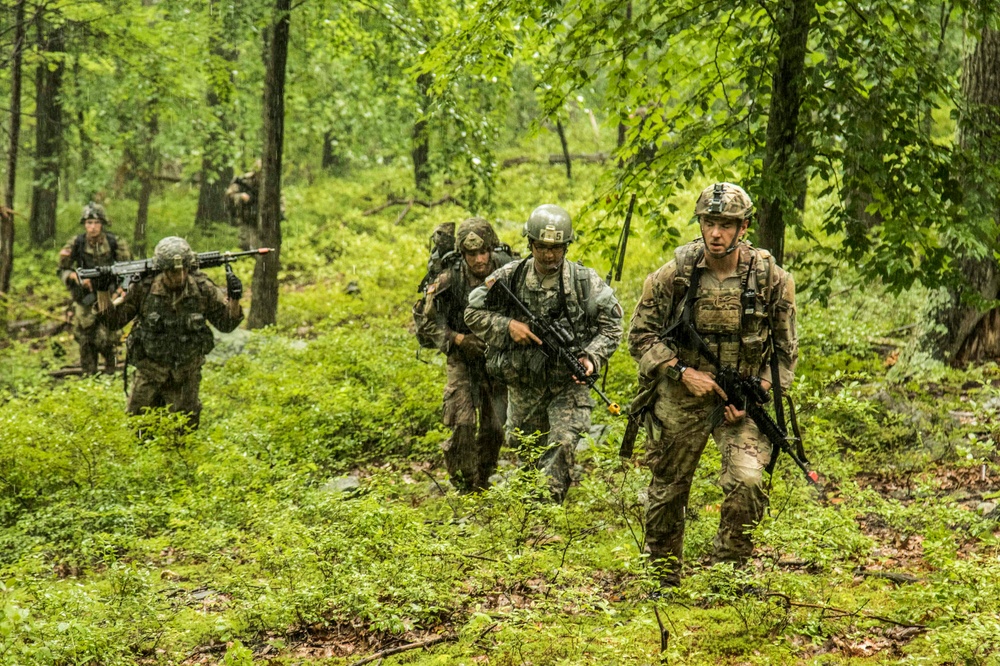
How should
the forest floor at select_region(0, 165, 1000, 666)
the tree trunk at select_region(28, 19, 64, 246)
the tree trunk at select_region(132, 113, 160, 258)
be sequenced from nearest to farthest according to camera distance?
the forest floor at select_region(0, 165, 1000, 666), the tree trunk at select_region(28, 19, 64, 246), the tree trunk at select_region(132, 113, 160, 258)

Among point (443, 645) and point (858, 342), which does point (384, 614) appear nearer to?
point (443, 645)

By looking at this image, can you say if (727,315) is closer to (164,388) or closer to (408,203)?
(164,388)

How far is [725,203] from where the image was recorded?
484 centimetres

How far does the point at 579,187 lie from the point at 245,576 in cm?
1697

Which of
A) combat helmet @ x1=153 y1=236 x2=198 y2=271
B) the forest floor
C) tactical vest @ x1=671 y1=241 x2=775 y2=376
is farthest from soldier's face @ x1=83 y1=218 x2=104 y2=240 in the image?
tactical vest @ x1=671 y1=241 x2=775 y2=376

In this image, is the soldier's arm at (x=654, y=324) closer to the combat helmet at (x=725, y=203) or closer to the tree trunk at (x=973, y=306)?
the combat helmet at (x=725, y=203)

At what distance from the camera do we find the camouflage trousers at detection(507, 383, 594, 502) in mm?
6453

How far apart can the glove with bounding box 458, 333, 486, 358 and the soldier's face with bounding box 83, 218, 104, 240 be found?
7.08 m

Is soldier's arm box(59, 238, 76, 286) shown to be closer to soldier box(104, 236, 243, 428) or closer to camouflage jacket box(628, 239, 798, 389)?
soldier box(104, 236, 243, 428)

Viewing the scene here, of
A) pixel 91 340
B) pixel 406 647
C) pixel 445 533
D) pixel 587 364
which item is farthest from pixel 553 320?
pixel 91 340

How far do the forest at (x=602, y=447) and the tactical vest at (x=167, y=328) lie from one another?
69cm

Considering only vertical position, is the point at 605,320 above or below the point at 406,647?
above

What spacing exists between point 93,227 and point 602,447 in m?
8.68

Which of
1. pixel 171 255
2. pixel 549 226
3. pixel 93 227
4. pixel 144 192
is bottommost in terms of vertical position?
pixel 171 255
